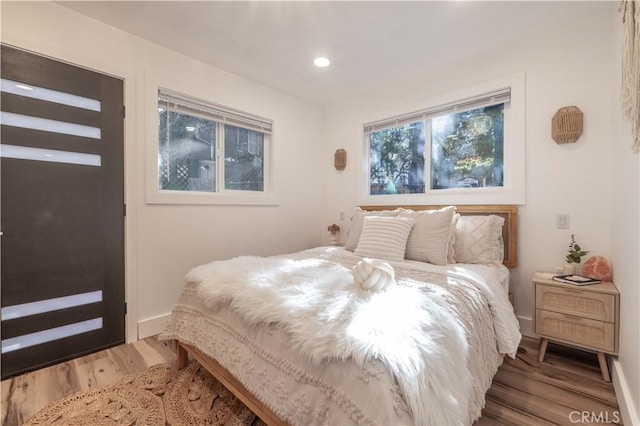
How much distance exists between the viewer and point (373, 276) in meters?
1.39

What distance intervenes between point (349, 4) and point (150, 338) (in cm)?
302

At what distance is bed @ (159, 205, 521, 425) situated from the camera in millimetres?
877

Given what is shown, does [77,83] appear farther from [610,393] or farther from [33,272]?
[610,393]

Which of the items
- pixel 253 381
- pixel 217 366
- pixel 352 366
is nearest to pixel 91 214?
pixel 217 366

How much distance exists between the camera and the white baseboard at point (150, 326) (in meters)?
2.39

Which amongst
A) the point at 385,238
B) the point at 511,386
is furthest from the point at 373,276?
the point at 511,386

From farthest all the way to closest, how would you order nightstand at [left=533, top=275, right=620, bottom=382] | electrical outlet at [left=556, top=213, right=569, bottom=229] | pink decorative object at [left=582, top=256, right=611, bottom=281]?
electrical outlet at [left=556, top=213, right=569, bottom=229] < pink decorative object at [left=582, top=256, right=611, bottom=281] < nightstand at [left=533, top=275, right=620, bottom=382]

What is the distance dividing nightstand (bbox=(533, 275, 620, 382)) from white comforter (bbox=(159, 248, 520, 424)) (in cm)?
39

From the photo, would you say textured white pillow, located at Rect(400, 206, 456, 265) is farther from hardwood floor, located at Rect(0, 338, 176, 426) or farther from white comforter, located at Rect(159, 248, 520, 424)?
hardwood floor, located at Rect(0, 338, 176, 426)

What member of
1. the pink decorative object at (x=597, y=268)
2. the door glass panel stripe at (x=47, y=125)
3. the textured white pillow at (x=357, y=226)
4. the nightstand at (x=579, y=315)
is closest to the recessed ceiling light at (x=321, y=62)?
the textured white pillow at (x=357, y=226)

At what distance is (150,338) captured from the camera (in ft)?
7.91

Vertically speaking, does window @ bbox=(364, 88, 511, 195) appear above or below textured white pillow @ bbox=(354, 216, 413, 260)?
above

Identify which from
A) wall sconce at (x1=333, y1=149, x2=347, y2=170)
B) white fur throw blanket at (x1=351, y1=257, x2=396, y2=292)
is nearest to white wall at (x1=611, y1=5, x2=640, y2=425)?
white fur throw blanket at (x1=351, y1=257, x2=396, y2=292)

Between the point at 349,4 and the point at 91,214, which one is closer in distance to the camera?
the point at 349,4
